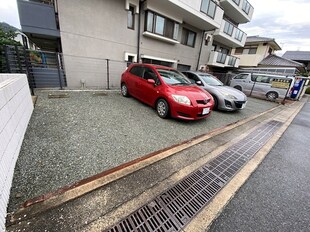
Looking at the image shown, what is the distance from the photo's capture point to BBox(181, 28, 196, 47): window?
11203mm

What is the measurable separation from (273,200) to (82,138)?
3.30m

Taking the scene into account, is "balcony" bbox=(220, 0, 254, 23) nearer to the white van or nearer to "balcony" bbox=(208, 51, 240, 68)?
"balcony" bbox=(208, 51, 240, 68)

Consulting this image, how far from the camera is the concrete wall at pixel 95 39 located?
6.40 m

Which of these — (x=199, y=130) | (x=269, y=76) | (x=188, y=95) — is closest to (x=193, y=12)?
(x=269, y=76)

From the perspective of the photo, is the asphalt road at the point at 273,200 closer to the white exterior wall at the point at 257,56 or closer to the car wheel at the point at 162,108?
the car wheel at the point at 162,108

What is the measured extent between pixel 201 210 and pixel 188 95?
2897 mm

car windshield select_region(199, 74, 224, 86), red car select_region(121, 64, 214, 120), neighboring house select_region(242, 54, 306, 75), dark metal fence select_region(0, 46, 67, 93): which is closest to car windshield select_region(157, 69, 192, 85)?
red car select_region(121, 64, 214, 120)

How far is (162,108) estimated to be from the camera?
4297mm

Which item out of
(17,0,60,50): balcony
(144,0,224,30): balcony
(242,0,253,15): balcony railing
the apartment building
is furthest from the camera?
(242,0,253,15): balcony railing

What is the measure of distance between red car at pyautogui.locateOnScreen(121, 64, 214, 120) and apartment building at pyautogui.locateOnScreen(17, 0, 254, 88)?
3369 millimetres

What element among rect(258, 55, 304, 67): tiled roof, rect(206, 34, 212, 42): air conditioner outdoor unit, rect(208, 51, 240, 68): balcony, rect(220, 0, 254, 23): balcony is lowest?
rect(208, 51, 240, 68): balcony

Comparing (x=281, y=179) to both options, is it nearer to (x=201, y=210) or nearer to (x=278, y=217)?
(x=278, y=217)

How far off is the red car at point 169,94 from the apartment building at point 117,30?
11.1 ft

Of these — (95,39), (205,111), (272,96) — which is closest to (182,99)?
(205,111)
